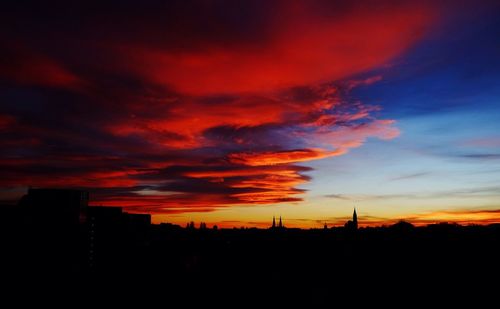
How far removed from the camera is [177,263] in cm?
3509

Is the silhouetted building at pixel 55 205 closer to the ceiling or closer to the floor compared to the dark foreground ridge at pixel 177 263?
closer to the ceiling

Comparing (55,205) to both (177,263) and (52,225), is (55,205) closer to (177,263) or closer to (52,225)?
(52,225)

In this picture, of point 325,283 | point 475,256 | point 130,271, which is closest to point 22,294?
point 130,271

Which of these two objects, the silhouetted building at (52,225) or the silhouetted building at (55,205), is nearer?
the silhouetted building at (52,225)

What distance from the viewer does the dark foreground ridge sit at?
48.6 ft

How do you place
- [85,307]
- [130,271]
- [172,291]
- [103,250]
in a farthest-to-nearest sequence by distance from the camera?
[172,291] < [130,271] < [103,250] < [85,307]

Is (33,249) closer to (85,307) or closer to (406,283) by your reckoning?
(85,307)

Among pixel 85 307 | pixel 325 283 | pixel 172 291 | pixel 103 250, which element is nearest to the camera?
pixel 85 307

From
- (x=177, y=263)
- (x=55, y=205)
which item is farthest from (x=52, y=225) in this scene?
(x=177, y=263)

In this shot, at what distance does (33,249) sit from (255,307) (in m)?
15.0

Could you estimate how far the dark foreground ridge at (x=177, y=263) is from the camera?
14805 millimetres

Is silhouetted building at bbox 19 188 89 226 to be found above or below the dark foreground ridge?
above

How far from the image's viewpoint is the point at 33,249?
48.2 ft

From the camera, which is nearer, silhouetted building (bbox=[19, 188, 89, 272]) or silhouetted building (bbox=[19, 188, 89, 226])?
silhouetted building (bbox=[19, 188, 89, 272])
